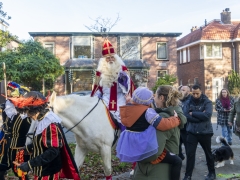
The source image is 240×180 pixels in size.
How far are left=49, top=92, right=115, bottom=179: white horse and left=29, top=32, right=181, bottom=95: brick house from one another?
23.7m

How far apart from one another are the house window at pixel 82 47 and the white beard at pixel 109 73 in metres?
24.4

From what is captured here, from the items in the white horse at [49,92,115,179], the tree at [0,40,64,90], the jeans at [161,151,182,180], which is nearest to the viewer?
the jeans at [161,151,182,180]

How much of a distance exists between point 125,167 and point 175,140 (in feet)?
12.4

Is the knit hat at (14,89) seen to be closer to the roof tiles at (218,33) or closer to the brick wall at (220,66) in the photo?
the brick wall at (220,66)

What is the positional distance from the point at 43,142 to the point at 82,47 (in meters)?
27.6

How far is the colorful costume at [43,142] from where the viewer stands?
11.4 ft

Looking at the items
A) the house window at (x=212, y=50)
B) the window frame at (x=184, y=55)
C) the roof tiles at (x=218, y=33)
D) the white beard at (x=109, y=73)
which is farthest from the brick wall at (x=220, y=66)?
the white beard at (x=109, y=73)

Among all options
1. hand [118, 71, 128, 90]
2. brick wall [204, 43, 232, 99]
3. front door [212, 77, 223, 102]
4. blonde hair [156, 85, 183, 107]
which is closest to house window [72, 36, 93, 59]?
brick wall [204, 43, 232, 99]

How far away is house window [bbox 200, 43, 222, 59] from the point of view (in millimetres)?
30500

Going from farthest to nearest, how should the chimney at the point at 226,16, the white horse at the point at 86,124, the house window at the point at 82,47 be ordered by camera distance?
the chimney at the point at 226,16
the house window at the point at 82,47
the white horse at the point at 86,124

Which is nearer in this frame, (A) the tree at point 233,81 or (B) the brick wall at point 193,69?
(A) the tree at point 233,81

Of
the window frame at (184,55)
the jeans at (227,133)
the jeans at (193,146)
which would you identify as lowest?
the jeans at (227,133)

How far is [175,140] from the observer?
3900 millimetres

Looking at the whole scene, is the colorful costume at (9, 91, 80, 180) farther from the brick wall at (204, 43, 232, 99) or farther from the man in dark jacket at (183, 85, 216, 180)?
the brick wall at (204, 43, 232, 99)
